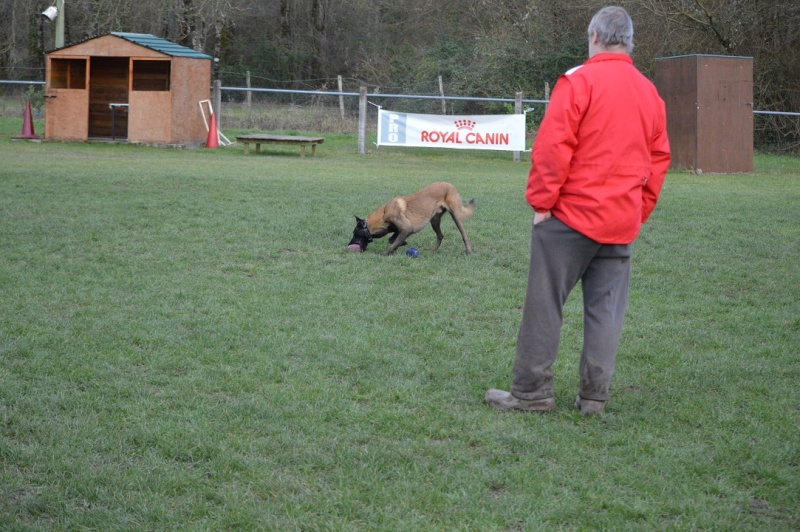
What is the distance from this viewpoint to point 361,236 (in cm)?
898

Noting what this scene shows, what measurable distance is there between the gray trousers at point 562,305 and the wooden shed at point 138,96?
18512mm

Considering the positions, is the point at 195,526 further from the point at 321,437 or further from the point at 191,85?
the point at 191,85

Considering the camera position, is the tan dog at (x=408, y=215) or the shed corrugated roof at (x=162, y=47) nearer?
the tan dog at (x=408, y=215)

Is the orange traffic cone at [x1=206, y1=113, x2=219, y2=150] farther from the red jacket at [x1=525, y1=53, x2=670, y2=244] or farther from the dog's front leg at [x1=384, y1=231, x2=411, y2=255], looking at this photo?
the red jacket at [x1=525, y1=53, x2=670, y2=244]

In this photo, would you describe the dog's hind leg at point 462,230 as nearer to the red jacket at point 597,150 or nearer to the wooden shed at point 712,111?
the red jacket at point 597,150

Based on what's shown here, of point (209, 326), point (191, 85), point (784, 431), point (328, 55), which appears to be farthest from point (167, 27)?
point (784, 431)

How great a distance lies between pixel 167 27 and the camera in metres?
40.0

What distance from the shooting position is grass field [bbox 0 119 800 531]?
357 cm

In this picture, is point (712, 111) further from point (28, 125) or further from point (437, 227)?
point (28, 125)

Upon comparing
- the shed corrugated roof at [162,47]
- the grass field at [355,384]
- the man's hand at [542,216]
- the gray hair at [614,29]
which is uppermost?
the shed corrugated roof at [162,47]

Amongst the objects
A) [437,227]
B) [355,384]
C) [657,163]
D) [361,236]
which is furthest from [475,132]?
[657,163]

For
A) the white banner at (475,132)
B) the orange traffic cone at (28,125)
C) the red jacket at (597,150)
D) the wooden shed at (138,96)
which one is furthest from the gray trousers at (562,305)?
the orange traffic cone at (28,125)

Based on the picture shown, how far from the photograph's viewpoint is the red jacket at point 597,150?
4.22 metres

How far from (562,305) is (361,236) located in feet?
15.3
